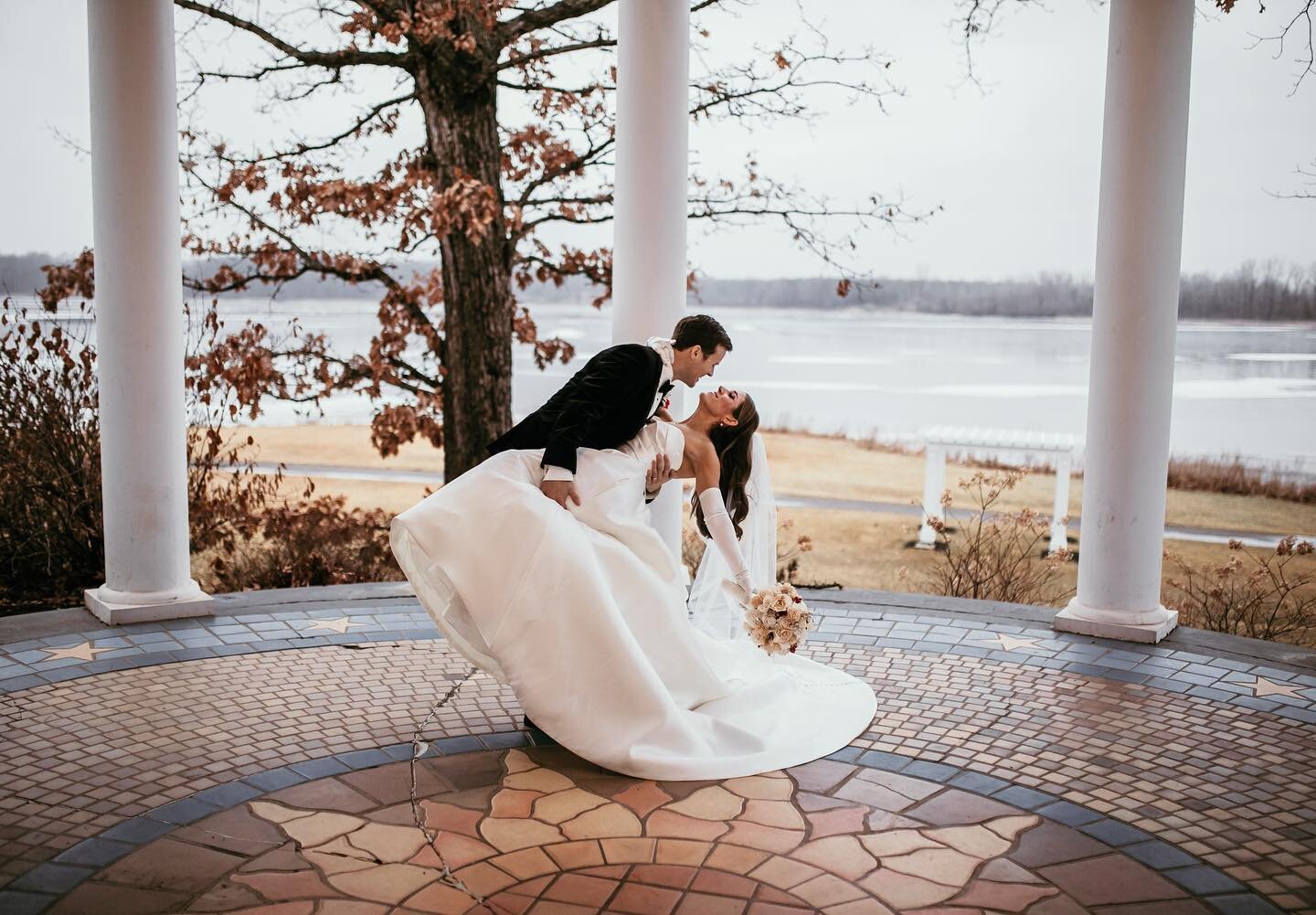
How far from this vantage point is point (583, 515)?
5.01m

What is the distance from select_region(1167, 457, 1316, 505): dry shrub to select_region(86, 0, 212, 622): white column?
783cm

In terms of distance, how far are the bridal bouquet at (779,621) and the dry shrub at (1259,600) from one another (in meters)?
3.95

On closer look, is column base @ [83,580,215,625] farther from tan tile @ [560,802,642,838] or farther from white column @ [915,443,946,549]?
white column @ [915,443,946,549]

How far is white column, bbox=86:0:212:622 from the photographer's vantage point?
651 centimetres

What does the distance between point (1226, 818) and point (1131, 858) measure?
0.61 metres

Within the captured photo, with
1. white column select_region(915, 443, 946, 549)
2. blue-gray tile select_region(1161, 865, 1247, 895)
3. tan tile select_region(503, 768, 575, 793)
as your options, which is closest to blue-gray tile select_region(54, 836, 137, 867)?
tan tile select_region(503, 768, 575, 793)

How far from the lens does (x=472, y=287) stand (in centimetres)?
1003

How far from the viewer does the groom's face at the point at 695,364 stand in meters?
5.29

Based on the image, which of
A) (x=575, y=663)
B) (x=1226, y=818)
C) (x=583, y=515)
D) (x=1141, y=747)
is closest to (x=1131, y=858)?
(x=1226, y=818)

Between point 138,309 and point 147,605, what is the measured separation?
1.71 meters

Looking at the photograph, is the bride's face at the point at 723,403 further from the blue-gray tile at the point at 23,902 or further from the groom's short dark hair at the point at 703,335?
the blue-gray tile at the point at 23,902

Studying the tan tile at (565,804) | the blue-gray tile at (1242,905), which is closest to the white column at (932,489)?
the tan tile at (565,804)

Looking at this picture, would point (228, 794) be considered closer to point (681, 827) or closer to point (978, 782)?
point (681, 827)

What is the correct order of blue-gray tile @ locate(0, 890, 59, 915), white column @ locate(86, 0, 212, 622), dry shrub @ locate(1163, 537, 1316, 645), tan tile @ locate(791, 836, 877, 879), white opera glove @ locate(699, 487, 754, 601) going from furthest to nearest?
1. dry shrub @ locate(1163, 537, 1316, 645)
2. white column @ locate(86, 0, 212, 622)
3. white opera glove @ locate(699, 487, 754, 601)
4. tan tile @ locate(791, 836, 877, 879)
5. blue-gray tile @ locate(0, 890, 59, 915)
